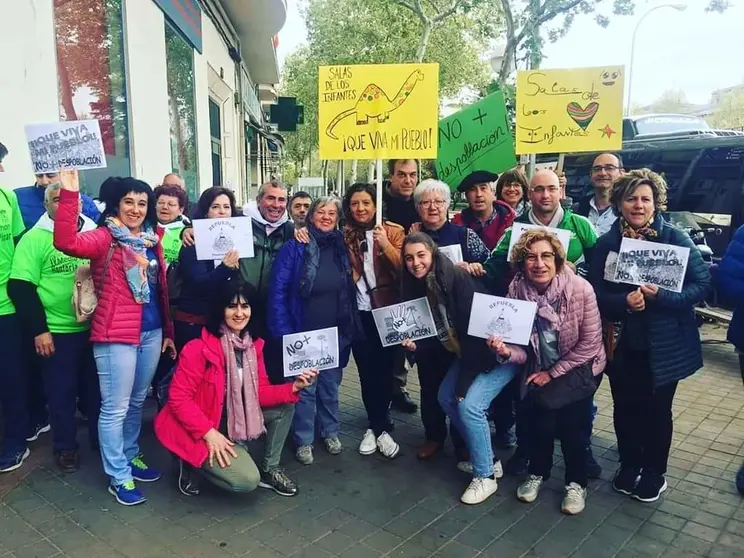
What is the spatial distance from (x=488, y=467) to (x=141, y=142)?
580cm

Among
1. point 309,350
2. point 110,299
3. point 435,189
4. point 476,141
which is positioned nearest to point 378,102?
point 435,189

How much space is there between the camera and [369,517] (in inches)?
135

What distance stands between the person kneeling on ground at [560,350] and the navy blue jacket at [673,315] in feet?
0.86

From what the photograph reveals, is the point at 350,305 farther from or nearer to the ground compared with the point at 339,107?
nearer to the ground

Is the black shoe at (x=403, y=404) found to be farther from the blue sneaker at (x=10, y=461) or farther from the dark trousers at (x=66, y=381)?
the blue sneaker at (x=10, y=461)

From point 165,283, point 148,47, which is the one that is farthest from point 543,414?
point 148,47

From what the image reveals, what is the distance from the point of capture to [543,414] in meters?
3.49

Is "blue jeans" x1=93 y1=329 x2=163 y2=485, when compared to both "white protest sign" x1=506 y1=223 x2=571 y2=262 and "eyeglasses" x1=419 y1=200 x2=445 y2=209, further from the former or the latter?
"white protest sign" x1=506 y1=223 x2=571 y2=262

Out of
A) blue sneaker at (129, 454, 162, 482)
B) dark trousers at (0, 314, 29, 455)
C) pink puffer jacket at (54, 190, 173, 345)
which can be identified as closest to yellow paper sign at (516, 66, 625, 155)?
pink puffer jacket at (54, 190, 173, 345)

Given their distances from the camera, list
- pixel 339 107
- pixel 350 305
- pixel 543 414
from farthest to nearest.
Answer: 1. pixel 339 107
2. pixel 350 305
3. pixel 543 414

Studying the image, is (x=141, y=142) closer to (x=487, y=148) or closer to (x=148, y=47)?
(x=148, y=47)

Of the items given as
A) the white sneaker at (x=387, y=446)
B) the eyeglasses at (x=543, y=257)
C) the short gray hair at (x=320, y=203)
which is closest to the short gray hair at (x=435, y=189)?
the short gray hair at (x=320, y=203)

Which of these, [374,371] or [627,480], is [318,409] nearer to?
[374,371]

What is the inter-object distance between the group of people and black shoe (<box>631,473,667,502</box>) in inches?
0.7
